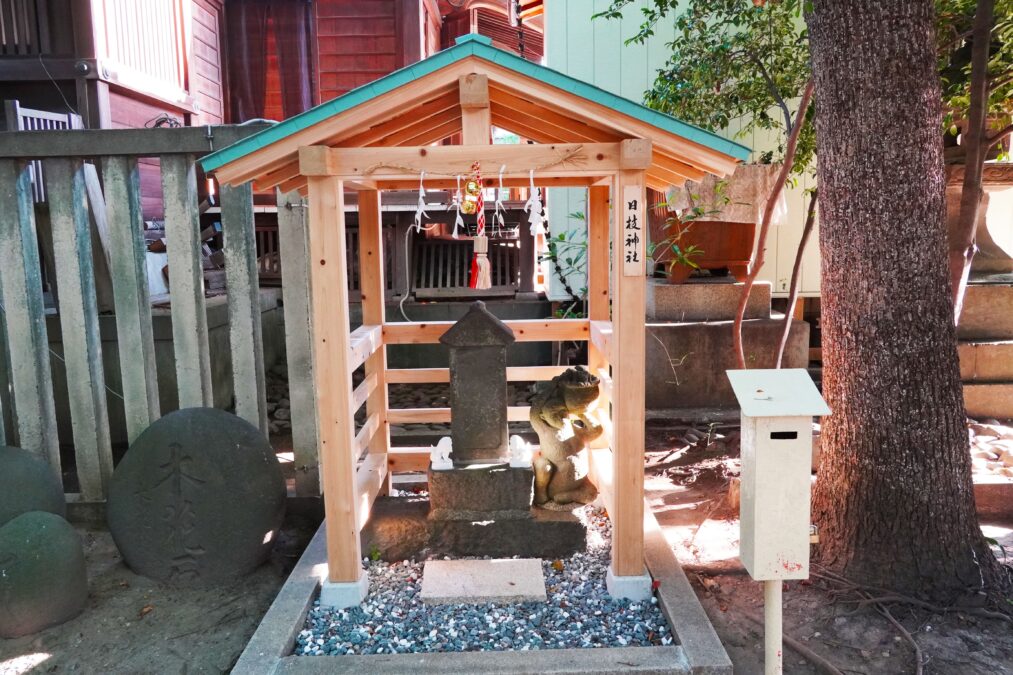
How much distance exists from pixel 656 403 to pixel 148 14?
8675 millimetres

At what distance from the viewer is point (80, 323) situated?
5066mm

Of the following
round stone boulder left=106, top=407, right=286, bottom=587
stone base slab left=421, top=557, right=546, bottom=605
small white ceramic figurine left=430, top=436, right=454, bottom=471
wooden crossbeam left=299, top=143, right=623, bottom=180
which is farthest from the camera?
small white ceramic figurine left=430, top=436, right=454, bottom=471

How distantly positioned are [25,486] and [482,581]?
3075mm

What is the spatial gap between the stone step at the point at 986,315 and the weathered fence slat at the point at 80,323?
27.8ft

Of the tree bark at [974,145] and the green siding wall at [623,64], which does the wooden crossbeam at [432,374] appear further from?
the green siding wall at [623,64]

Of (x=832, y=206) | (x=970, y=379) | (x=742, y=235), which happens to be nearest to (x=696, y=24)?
(x=742, y=235)

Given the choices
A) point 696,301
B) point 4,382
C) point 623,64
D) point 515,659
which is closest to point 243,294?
point 4,382

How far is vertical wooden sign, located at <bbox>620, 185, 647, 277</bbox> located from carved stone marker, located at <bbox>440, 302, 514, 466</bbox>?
1.15 metres

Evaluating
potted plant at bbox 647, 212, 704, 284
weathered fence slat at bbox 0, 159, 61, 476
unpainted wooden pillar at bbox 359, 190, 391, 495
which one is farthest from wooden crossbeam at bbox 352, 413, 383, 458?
potted plant at bbox 647, 212, 704, 284

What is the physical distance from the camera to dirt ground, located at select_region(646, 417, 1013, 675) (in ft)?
11.0

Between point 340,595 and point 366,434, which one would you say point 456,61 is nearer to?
point 366,434

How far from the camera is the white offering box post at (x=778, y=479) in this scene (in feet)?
8.19

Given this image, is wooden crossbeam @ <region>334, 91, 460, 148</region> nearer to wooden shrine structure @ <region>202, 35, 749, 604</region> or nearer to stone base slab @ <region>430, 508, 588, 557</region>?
wooden shrine structure @ <region>202, 35, 749, 604</region>

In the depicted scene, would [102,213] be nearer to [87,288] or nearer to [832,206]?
[87,288]
